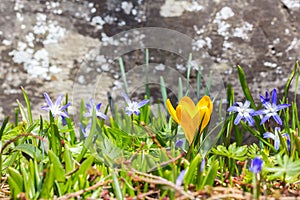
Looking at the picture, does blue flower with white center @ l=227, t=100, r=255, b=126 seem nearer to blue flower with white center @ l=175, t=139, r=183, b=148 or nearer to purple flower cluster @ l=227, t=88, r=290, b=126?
purple flower cluster @ l=227, t=88, r=290, b=126

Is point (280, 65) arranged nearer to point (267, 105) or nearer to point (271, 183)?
point (267, 105)

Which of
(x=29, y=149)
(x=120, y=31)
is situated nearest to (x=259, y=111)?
(x=29, y=149)

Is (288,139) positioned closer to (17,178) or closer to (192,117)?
(192,117)

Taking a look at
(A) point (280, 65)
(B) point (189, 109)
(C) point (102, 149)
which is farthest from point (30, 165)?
(A) point (280, 65)

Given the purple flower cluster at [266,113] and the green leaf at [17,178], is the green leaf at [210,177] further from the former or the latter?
the green leaf at [17,178]

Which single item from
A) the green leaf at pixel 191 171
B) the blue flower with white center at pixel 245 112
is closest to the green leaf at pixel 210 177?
the green leaf at pixel 191 171

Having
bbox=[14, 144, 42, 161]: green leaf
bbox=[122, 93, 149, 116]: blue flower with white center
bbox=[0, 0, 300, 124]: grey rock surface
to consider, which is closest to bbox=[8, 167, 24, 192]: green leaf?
bbox=[14, 144, 42, 161]: green leaf

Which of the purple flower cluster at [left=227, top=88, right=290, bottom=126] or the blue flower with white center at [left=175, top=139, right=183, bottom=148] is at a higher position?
the purple flower cluster at [left=227, top=88, right=290, bottom=126]

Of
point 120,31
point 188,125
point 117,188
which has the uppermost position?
point 120,31
